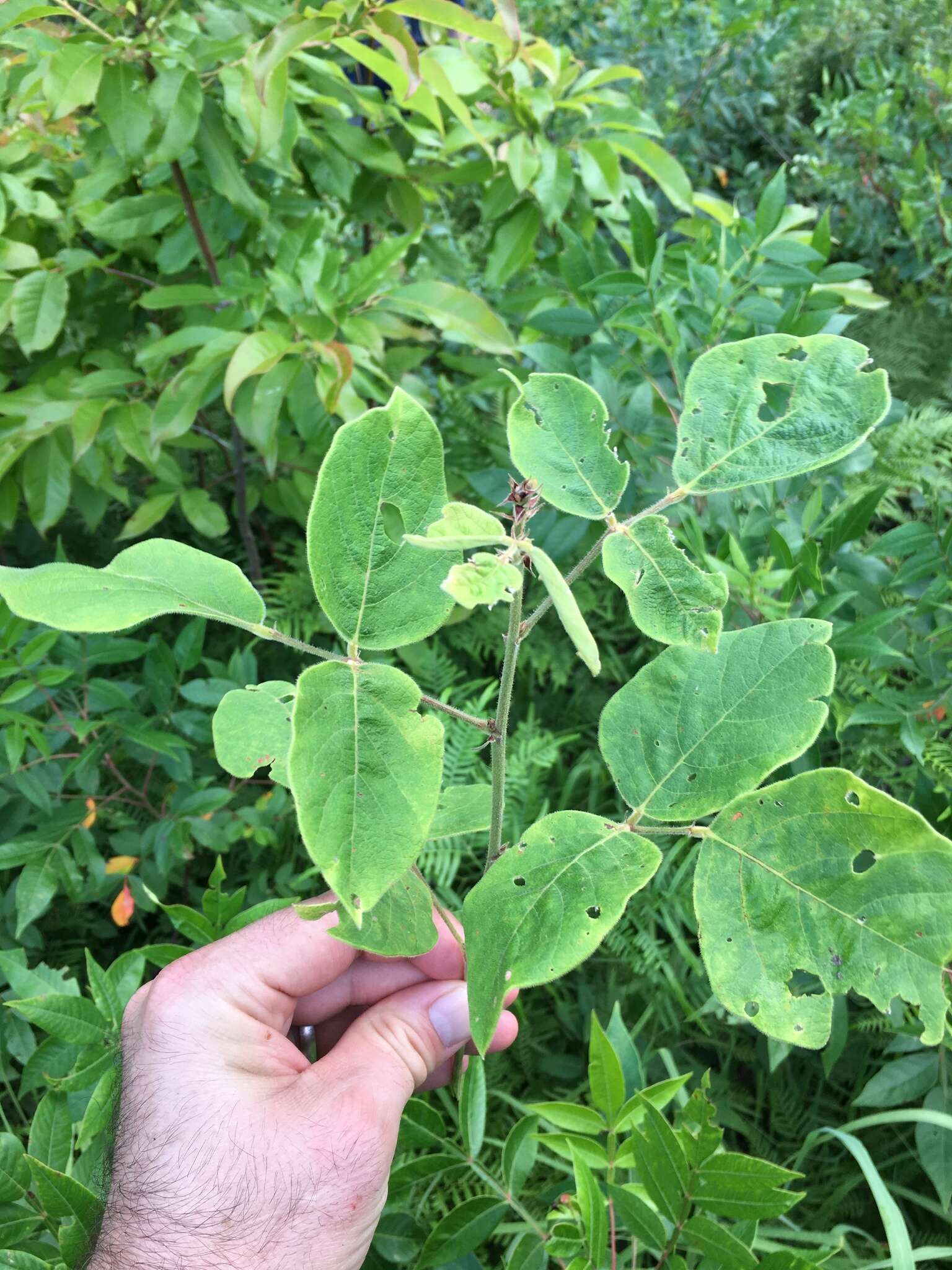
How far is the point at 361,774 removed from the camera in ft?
1.67

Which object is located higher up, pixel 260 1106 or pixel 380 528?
pixel 380 528

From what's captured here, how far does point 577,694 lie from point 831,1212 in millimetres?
1080

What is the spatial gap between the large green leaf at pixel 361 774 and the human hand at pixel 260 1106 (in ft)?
1.55

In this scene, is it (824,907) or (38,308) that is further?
(38,308)

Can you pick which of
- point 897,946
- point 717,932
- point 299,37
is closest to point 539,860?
point 717,932

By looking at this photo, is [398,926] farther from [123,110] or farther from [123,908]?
[123,110]

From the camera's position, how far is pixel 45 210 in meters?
1.53

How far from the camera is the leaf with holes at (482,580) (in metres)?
0.45

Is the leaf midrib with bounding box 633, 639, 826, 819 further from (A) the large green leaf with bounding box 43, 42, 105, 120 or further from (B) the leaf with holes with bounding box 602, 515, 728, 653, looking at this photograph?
(A) the large green leaf with bounding box 43, 42, 105, 120

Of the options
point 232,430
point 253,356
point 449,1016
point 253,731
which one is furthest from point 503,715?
point 232,430

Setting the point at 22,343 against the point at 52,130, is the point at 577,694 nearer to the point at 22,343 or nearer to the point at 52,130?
the point at 22,343

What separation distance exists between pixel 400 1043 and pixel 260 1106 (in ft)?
0.49

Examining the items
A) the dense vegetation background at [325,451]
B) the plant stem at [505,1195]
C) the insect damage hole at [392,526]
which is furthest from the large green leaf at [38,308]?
the plant stem at [505,1195]

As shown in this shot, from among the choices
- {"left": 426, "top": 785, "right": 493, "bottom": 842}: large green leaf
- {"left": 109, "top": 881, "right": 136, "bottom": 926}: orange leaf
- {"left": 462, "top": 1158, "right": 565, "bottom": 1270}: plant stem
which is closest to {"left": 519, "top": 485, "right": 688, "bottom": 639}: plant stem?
{"left": 426, "top": 785, "right": 493, "bottom": 842}: large green leaf
